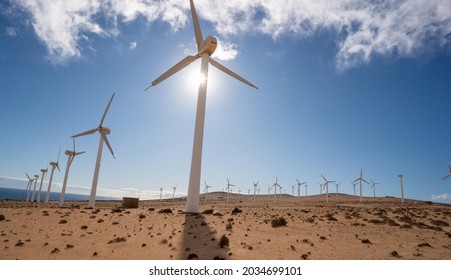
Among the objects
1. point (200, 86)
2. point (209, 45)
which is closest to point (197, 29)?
point (209, 45)

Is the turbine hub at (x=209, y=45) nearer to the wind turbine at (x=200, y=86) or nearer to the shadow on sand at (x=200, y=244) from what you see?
the wind turbine at (x=200, y=86)

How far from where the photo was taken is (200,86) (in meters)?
28.2

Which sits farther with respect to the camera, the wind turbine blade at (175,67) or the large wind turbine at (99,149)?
the large wind turbine at (99,149)

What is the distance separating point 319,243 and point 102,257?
32.5 ft

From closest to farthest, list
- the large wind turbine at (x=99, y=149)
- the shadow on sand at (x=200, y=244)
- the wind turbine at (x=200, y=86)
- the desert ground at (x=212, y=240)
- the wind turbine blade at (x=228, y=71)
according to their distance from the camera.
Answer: the shadow on sand at (x=200, y=244)
the desert ground at (x=212, y=240)
the wind turbine at (x=200, y=86)
the wind turbine blade at (x=228, y=71)
the large wind turbine at (x=99, y=149)

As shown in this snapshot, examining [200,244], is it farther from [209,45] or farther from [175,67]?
[175,67]

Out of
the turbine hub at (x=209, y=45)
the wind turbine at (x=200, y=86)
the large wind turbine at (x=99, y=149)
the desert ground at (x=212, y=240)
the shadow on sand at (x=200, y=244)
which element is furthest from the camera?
the large wind turbine at (x=99, y=149)

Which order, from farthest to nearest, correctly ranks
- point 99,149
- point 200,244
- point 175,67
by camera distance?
point 99,149 → point 175,67 → point 200,244

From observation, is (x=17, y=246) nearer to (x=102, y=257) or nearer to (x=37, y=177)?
(x=102, y=257)

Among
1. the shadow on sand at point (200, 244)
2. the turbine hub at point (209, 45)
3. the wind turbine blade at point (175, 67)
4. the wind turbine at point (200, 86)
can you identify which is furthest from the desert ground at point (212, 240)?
the turbine hub at point (209, 45)

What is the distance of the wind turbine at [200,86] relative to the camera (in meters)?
25.3

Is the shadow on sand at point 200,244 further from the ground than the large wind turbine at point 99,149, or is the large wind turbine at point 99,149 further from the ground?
the large wind turbine at point 99,149

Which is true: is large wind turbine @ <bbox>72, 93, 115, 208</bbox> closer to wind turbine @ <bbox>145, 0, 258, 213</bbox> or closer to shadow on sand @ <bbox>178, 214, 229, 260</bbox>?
wind turbine @ <bbox>145, 0, 258, 213</bbox>

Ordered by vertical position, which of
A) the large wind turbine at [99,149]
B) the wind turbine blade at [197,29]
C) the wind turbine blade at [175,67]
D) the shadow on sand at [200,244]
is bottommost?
the shadow on sand at [200,244]
